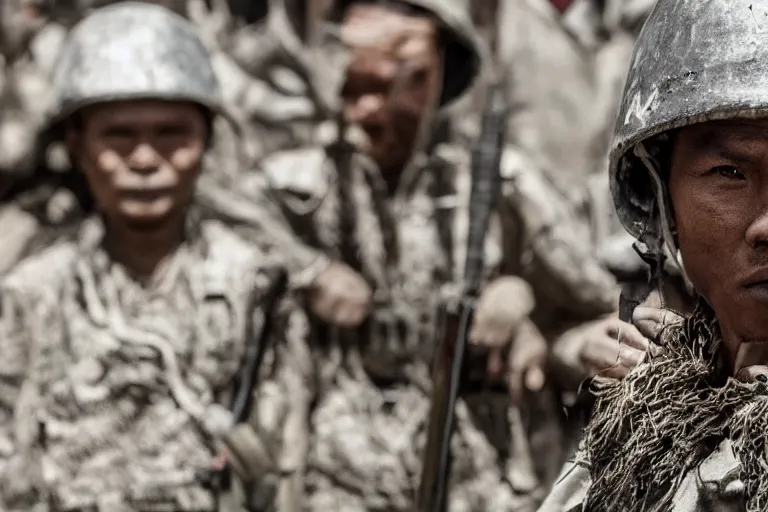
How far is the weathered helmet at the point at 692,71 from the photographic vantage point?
1.92 metres

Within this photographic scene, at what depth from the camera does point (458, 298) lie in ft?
11.4

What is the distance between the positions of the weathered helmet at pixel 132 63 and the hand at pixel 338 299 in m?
0.51

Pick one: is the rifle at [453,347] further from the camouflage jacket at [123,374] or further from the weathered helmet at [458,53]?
the weathered helmet at [458,53]

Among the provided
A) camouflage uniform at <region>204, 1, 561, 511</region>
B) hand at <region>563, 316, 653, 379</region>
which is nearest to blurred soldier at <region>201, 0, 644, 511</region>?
camouflage uniform at <region>204, 1, 561, 511</region>

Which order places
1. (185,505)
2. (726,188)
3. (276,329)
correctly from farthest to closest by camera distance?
(276,329)
(185,505)
(726,188)

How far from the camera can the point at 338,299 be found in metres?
4.00

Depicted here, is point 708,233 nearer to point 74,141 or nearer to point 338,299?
point 338,299

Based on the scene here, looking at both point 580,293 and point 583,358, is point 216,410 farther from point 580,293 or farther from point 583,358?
point 583,358

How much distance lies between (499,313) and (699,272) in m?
1.88

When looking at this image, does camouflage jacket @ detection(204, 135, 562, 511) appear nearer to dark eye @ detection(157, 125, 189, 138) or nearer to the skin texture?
the skin texture

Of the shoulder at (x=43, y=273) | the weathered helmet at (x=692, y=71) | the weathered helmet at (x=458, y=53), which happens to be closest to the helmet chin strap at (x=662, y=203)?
the weathered helmet at (x=692, y=71)

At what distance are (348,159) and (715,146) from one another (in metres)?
2.34

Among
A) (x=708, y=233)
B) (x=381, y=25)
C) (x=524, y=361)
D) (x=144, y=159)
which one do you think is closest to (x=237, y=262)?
(x=144, y=159)

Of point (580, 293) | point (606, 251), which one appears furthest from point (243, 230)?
point (606, 251)
